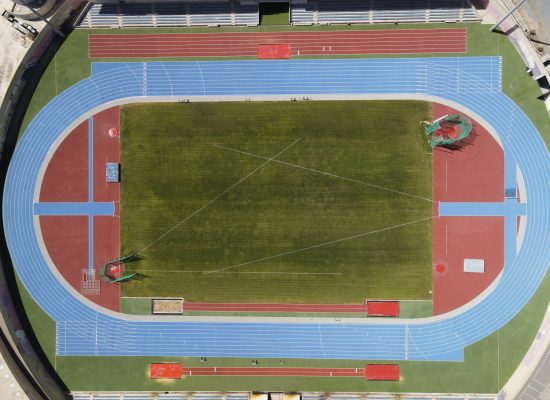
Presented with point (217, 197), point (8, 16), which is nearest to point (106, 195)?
point (217, 197)

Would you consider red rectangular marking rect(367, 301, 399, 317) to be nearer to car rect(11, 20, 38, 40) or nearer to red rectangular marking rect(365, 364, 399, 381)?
red rectangular marking rect(365, 364, 399, 381)

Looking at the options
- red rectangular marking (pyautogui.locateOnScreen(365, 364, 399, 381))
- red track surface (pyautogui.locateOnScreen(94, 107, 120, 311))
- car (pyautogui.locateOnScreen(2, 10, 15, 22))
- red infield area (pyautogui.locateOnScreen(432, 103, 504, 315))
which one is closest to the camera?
car (pyautogui.locateOnScreen(2, 10, 15, 22))

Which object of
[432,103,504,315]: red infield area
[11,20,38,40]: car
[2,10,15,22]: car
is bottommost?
[432,103,504,315]: red infield area

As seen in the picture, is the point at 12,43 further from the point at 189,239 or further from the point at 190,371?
the point at 190,371

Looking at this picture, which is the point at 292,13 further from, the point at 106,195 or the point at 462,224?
the point at 462,224

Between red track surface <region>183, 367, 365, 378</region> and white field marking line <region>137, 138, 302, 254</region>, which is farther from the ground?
white field marking line <region>137, 138, 302, 254</region>

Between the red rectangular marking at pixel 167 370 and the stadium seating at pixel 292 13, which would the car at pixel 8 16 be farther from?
the red rectangular marking at pixel 167 370

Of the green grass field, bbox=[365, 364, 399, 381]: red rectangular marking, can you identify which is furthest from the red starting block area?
the green grass field
